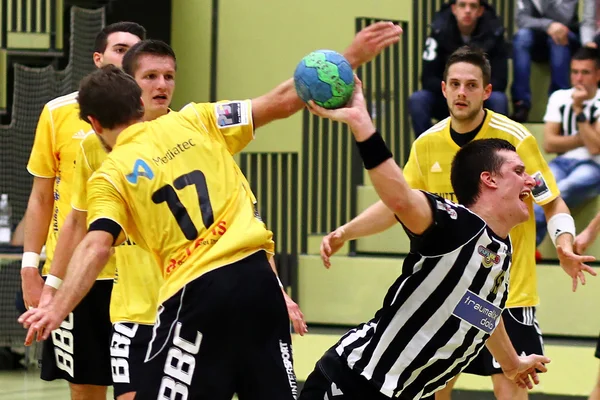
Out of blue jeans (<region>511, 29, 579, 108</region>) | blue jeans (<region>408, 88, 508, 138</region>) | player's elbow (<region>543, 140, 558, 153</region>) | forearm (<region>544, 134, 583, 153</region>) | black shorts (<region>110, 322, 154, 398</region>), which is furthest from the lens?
blue jeans (<region>511, 29, 579, 108</region>)

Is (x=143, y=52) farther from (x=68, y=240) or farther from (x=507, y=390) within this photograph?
Result: (x=507, y=390)

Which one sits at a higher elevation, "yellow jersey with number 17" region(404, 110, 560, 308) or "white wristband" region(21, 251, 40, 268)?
"yellow jersey with number 17" region(404, 110, 560, 308)

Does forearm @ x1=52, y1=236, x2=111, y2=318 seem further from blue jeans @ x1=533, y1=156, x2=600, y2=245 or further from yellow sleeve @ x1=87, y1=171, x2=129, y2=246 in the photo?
blue jeans @ x1=533, y1=156, x2=600, y2=245

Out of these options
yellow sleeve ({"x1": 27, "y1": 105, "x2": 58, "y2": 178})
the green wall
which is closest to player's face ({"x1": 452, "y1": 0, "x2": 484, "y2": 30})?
the green wall

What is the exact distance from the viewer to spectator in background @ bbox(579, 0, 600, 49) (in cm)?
893

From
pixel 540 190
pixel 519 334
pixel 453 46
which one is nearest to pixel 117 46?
pixel 540 190

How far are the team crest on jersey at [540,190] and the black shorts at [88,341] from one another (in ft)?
7.08

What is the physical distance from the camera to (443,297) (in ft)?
11.7

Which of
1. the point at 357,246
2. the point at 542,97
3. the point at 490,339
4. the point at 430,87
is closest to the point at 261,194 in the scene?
the point at 357,246

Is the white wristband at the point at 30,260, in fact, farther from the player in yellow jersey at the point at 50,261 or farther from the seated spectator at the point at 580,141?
the seated spectator at the point at 580,141

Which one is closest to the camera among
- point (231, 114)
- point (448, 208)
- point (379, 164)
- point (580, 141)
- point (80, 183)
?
point (379, 164)

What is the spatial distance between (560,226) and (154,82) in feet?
7.19

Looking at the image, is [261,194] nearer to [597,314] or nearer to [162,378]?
[597,314]

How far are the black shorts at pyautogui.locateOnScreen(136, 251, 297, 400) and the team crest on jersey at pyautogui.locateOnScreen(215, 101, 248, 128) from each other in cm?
56
